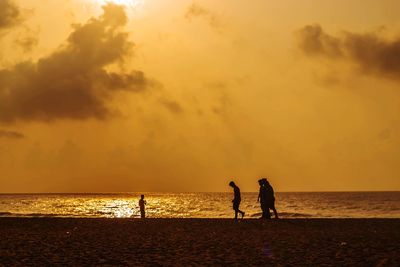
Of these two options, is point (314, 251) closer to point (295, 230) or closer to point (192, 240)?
point (192, 240)

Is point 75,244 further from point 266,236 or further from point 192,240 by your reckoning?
point 266,236

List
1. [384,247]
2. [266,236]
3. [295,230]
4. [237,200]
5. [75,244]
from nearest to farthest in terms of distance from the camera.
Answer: [384,247], [75,244], [266,236], [295,230], [237,200]

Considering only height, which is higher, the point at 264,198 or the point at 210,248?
the point at 264,198

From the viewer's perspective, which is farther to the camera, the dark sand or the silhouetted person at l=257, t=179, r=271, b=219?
the silhouetted person at l=257, t=179, r=271, b=219

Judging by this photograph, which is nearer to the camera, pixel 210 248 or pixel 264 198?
pixel 210 248

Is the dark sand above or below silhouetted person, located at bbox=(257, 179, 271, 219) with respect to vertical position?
below

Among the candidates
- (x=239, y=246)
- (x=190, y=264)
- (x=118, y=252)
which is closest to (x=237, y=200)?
(x=239, y=246)

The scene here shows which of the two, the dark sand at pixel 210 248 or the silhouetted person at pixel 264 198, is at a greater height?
the silhouetted person at pixel 264 198

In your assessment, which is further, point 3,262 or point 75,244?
point 75,244

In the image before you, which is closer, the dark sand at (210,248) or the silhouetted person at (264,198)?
the dark sand at (210,248)

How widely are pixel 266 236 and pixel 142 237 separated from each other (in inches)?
195

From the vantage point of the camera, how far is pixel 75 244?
1888 cm

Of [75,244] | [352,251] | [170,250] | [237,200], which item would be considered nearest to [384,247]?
[352,251]

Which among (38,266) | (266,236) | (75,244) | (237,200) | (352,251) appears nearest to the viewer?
(38,266)
